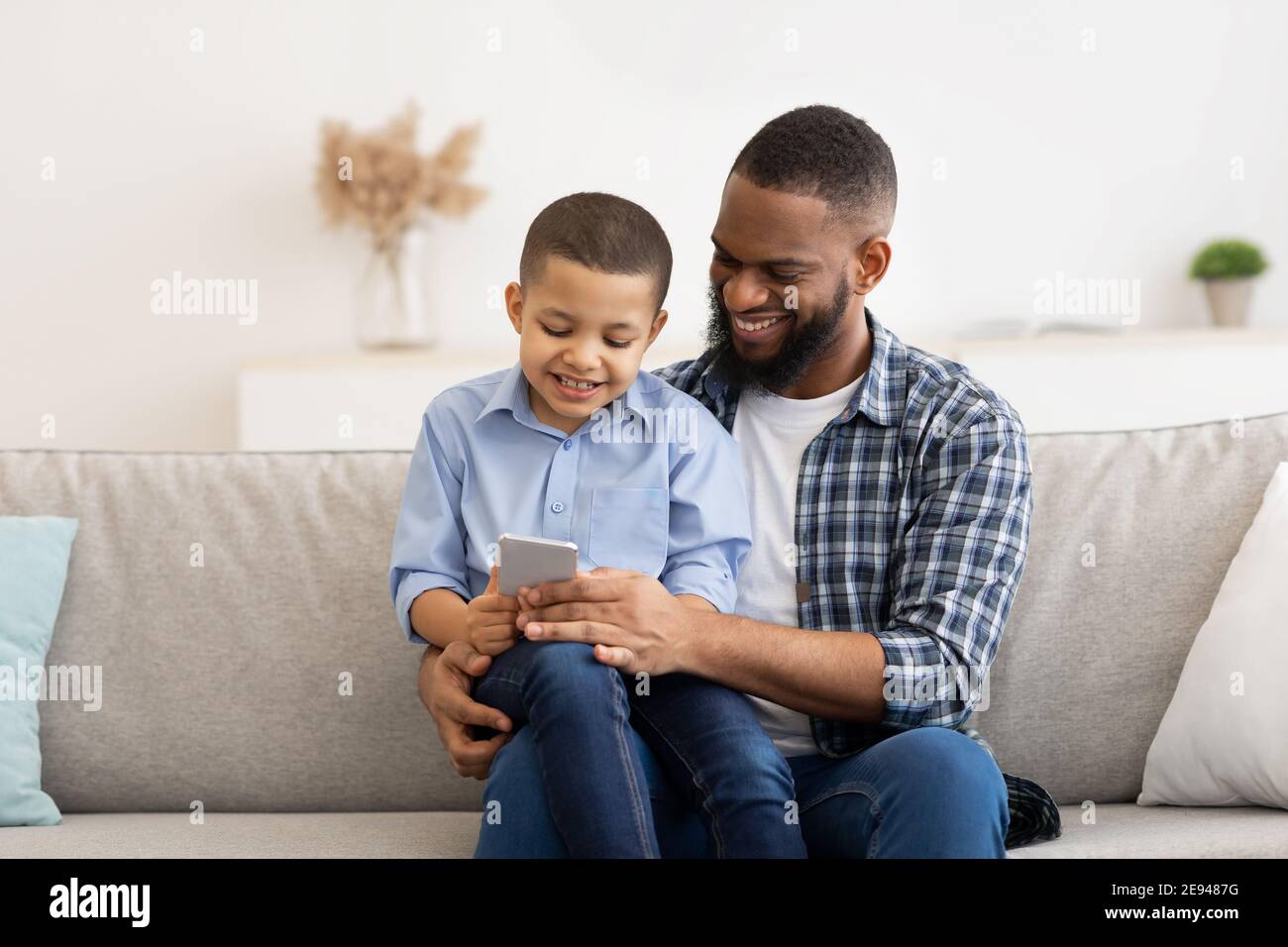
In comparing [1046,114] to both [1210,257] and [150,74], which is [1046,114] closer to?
[1210,257]

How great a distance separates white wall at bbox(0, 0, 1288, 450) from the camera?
12.7 ft

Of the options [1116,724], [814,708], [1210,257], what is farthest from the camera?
[1210,257]

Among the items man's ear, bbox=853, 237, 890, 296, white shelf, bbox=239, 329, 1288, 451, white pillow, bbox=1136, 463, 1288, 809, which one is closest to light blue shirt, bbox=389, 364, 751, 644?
man's ear, bbox=853, 237, 890, 296

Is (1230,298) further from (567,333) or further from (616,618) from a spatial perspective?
(616,618)

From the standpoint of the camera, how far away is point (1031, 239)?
392cm

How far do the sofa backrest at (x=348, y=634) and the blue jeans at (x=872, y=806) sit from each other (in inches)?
16.1

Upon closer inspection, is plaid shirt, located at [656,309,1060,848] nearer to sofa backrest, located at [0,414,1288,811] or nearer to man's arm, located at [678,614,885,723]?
man's arm, located at [678,614,885,723]

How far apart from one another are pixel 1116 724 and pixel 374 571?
1.06m

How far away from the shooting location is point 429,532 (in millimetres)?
1633

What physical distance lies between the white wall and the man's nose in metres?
2.16

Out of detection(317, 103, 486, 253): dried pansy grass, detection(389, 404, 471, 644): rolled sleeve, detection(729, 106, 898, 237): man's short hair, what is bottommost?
detection(389, 404, 471, 644): rolled sleeve

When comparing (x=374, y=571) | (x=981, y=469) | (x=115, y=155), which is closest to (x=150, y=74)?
(x=115, y=155)

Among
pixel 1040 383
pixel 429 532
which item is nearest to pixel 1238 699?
pixel 429 532

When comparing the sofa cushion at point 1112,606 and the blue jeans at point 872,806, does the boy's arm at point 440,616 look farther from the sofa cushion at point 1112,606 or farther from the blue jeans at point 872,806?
the sofa cushion at point 1112,606
